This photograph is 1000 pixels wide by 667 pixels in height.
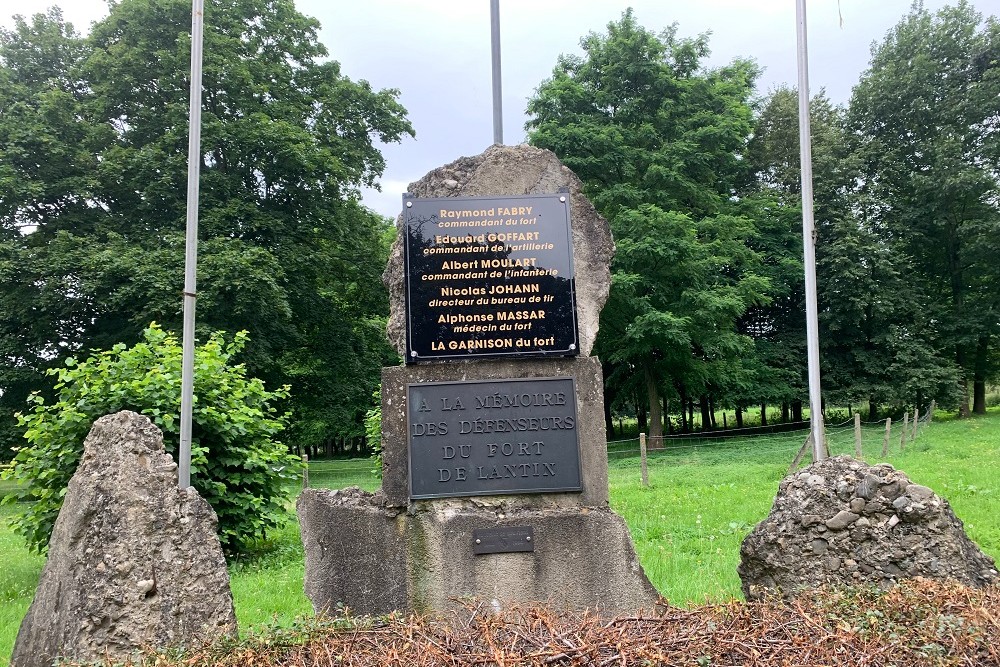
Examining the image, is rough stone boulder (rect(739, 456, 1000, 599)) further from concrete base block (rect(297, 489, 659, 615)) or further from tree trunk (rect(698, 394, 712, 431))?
tree trunk (rect(698, 394, 712, 431))

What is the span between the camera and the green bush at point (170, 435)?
7.71m

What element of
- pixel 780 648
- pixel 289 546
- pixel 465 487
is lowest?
pixel 289 546

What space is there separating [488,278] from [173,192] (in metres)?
16.8

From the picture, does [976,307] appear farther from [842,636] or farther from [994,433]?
[842,636]

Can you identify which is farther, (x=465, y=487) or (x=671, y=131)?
(x=671, y=131)

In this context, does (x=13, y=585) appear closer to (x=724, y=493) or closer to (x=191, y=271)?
(x=191, y=271)

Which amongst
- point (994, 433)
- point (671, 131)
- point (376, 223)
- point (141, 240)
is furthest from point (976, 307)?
point (141, 240)

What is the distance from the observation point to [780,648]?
9.82ft

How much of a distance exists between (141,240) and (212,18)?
699cm

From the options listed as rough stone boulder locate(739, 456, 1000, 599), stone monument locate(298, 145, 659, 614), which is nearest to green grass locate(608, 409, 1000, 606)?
rough stone boulder locate(739, 456, 1000, 599)

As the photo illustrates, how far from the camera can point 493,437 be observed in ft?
15.7

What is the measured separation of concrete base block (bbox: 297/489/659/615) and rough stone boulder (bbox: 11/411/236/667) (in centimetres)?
124

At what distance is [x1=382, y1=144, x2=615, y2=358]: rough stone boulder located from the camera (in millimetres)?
5148

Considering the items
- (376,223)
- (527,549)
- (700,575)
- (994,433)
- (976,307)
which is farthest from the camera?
(976,307)
